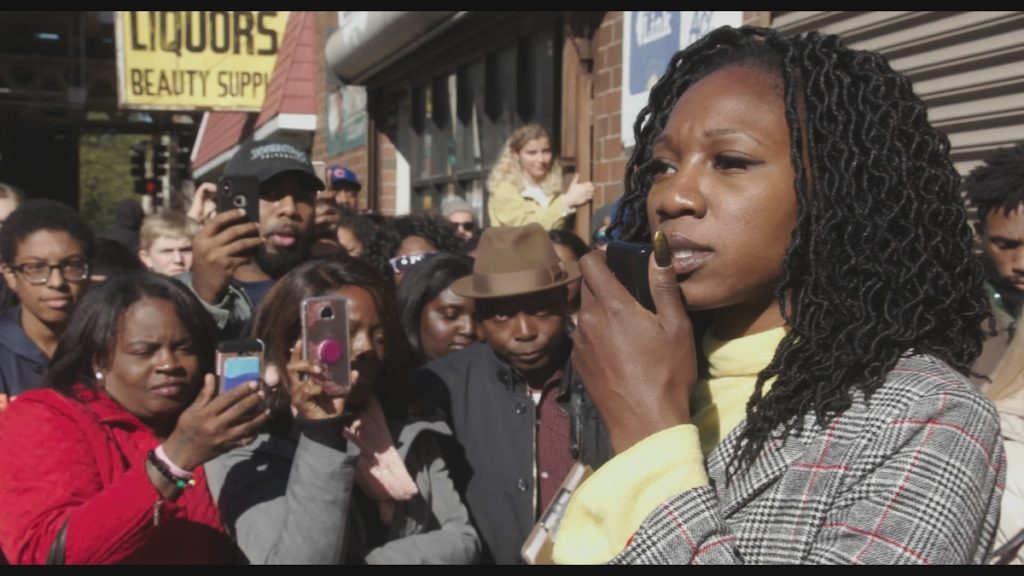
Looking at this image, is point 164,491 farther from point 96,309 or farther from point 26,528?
point 96,309

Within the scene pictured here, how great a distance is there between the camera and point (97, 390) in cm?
317

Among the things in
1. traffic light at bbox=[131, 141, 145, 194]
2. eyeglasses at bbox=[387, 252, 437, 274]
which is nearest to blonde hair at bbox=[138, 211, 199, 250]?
eyeglasses at bbox=[387, 252, 437, 274]

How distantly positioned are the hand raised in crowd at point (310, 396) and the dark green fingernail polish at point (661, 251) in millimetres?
1539

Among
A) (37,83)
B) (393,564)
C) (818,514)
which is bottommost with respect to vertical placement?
(393,564)

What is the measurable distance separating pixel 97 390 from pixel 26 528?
0.55 metres

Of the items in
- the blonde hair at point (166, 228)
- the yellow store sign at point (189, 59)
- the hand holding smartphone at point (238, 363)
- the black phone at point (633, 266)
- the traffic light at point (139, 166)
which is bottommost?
the hand holding smartphone at point (238, 363)

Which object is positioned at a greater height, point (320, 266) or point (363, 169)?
point (363, 169)

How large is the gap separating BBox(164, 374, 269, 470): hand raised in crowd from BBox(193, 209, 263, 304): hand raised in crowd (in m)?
1.13

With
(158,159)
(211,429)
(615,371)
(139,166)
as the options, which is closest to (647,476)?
(615,371)

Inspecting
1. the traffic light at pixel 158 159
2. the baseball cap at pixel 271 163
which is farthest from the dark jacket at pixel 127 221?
the traffic light at pixel 158 159

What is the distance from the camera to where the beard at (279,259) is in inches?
184

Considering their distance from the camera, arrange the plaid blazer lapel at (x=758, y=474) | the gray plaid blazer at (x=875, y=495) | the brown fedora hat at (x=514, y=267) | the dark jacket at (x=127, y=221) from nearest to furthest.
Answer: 1. the gray plaid blazer at (x=875, y=495)
2. the plaid blazer lapel at (x=758, y=474)
3. the brown fedora hat at (x=514, y=267)
4. the dark jacket at (x=127, y=221)

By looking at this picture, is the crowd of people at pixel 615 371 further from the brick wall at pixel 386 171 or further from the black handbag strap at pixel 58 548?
the brick wall at pixel 386 171
